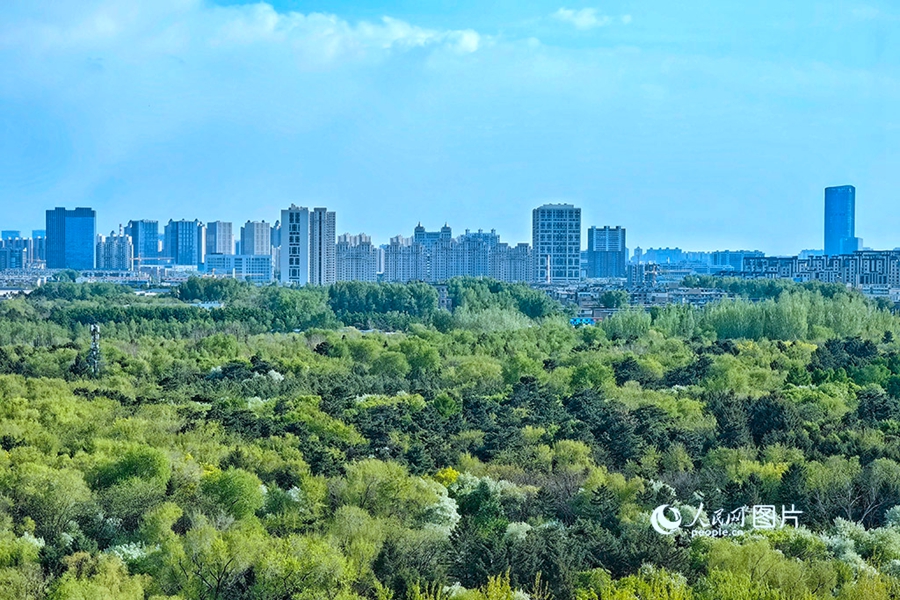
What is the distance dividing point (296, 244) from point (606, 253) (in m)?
37.9

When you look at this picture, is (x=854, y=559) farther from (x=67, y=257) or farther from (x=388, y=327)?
(x=67, y=257)

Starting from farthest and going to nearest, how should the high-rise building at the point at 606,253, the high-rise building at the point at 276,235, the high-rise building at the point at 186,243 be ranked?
the high-rise building at the point at 186,243, the high-rise building at the point at 276,235, the high-rise building at the point at 606,253

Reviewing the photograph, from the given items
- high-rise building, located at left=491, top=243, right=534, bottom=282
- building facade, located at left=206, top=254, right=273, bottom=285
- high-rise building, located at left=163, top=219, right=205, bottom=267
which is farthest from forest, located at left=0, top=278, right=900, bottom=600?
high-rise building, located at left=163, top=219, right=205, bottom=267

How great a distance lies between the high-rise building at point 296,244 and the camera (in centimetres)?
8012

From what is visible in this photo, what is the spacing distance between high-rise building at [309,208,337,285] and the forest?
160ft

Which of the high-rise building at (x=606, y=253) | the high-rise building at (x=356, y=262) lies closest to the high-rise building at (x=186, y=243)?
the high-rise building at (x=606, y=253)

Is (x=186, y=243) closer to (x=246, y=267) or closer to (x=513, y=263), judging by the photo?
(x=246, y=267)

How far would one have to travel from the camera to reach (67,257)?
130 m

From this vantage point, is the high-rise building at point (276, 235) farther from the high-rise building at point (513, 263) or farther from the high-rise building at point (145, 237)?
the high-rise building at point (513, 263)

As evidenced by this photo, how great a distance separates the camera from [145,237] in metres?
150
